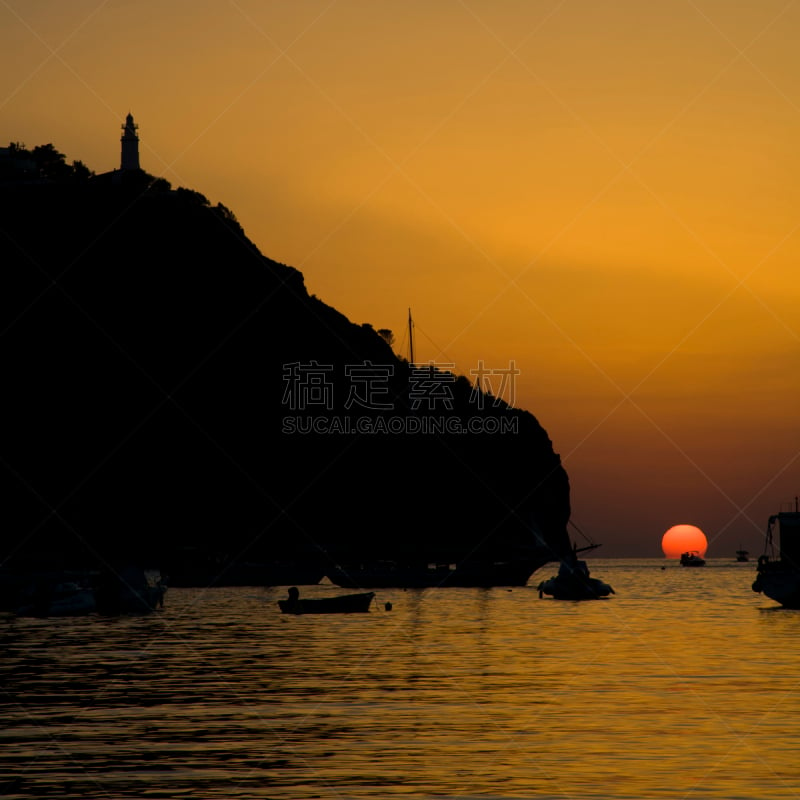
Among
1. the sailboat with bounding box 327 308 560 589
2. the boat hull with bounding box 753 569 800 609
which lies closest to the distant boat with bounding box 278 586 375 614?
the boat hull with bounding box 753 569 800 609

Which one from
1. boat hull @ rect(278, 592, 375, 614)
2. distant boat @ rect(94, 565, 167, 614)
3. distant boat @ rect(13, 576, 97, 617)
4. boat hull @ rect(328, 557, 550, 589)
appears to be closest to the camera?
distant boat @ rect(13, 576, 97, 617)

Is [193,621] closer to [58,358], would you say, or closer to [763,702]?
[763,702]

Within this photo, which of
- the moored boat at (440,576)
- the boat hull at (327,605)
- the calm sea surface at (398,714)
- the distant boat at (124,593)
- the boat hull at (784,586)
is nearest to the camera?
the calm sea surface at (398,714)

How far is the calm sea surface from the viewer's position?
89.4ft

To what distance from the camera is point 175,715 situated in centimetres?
3700

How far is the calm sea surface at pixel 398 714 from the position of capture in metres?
27.2

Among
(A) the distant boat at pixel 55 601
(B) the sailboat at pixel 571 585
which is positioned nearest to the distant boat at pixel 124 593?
(A) the distant boat at pixel 55 601

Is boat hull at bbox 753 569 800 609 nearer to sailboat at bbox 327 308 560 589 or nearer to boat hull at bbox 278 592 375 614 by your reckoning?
boat hull at bbox 278 592 375 614

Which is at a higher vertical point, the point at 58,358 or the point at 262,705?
the point at 58,358

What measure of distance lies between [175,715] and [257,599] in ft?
297

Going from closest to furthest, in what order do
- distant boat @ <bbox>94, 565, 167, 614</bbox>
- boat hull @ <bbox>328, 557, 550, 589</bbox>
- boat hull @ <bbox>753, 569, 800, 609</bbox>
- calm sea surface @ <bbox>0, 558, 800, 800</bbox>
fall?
calm sea surface @ <bbox>0, 558, 800, 800</bbox> < distant boat @ <bbox>94, 565, 167, 614</bbox> < boat hull @ <bbox>753, 569, 800, 609</bbox> < boat hull @ <bbox>328, 557, 550, 589</bbox>

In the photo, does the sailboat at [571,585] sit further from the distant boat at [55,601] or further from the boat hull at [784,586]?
the distant boat at [55,601]

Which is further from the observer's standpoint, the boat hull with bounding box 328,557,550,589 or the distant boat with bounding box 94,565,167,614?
the boat hull with bounding box 328,557,550,589

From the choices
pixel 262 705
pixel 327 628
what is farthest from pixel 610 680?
pixel 327 628
